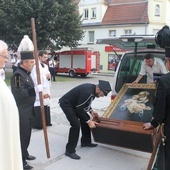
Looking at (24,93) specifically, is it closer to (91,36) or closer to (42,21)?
(42,21)

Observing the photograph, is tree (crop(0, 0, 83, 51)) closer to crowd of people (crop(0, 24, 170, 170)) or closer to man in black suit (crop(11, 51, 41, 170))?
crowd of people (crop(0, 24, 170, 170))

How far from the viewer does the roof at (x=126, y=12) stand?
32375mm

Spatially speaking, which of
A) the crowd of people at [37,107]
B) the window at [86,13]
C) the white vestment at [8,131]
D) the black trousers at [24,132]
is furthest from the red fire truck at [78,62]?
the white vestment at [8,131]

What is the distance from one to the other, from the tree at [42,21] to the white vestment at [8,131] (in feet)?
57.3

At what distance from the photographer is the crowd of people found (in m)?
2.30

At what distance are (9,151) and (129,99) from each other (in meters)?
3.16

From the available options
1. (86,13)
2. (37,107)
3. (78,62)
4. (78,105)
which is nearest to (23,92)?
(78,105)

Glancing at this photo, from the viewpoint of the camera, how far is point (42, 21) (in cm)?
2014

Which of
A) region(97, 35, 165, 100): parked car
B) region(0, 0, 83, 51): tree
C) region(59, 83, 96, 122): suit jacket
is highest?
region(0, 0, 83, 51): tree

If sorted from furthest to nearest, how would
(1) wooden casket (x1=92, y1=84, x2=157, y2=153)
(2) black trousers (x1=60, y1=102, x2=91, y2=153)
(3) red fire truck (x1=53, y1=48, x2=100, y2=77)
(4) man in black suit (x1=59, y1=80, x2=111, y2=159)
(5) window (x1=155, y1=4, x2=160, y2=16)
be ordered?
(5) window (x1=155, y1=4, x2=160, y2=16)
(3) red fire truck (x1=53, y1=48, x2=100, y2=77)
(2) black trousers (x1=60, y1=102, x2=91, y2=153)
(4) man in black suit (x1=59, y1=80, x2=111, y2=159)
(1) wooden casket (x1=92, y1=84, x2=157, y2=153)

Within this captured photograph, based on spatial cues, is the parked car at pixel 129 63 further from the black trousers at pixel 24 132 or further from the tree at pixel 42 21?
the tree at pixel 42 21

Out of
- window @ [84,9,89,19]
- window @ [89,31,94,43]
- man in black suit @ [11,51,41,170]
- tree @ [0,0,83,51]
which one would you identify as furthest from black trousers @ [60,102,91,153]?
window @ [84,9,89,19]

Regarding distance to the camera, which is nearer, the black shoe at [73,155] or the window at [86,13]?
the black shoe at [73,155]

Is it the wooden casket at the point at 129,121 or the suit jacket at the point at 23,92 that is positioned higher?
the suit jacket at the point at 23,92
